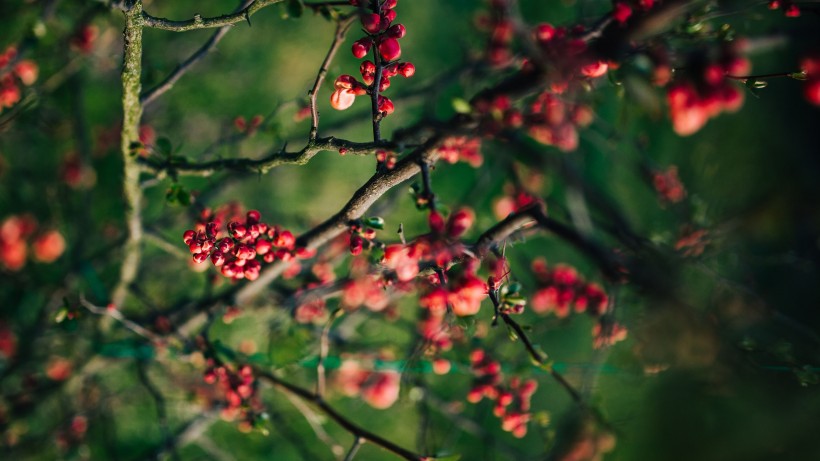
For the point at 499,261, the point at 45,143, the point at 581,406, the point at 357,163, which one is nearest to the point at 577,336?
the point at 357,163

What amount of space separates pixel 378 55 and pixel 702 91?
109cm

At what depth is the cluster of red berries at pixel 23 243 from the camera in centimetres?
376

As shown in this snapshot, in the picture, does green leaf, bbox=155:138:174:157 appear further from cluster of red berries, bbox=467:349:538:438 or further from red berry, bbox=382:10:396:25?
cluster of red berries, bbox=467:349:538:438

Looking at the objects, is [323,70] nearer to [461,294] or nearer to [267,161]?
[267,161]

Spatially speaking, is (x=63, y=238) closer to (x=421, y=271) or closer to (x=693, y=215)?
(x=421, y=271)

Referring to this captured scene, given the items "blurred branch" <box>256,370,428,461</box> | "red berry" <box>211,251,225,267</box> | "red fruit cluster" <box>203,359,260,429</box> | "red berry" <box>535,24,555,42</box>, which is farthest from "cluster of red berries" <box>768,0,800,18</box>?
"red fruit cluster" <box>203,359,260,429</box>

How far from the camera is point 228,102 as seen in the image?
198 inches

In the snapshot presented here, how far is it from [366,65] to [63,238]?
3939 mm

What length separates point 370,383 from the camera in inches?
151

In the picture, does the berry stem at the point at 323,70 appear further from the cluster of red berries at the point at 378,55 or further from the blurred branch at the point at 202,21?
the blurred branch at the point at 202,21

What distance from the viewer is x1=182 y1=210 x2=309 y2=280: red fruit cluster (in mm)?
1859

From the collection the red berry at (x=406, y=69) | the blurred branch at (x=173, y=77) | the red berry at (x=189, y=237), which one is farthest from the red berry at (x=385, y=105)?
the red berry at (x=189, y=237)

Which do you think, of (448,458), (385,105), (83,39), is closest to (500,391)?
(448,458)

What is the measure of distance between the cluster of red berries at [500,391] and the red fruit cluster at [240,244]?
145 cm
